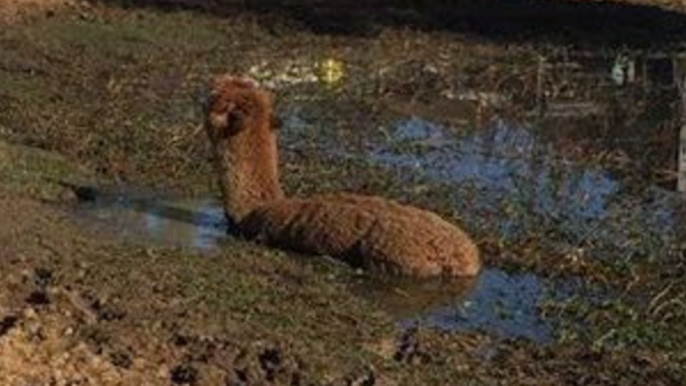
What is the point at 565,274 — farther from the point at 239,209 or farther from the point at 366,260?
the point at 239,209

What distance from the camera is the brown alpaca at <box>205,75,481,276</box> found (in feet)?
35.3

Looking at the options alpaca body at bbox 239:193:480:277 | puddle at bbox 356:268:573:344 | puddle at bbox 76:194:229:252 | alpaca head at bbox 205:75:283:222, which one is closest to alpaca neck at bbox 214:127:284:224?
alpaca head at bbox 205:75:283:222

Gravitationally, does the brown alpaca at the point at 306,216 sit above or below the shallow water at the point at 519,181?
above

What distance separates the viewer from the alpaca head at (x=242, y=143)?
11.8 metres

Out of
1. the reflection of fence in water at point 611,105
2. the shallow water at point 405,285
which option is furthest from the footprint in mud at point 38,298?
the reflection of fence in water at point 611,105

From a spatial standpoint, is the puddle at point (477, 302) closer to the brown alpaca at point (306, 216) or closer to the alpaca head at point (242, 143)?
the brown alpaca at point (306, 216)

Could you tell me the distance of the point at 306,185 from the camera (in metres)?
13.4

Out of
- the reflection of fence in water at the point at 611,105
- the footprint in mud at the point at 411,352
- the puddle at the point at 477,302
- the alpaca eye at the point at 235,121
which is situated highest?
the alpaca eye at the point at 235,121

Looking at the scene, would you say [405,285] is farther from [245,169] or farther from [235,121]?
[235,121]

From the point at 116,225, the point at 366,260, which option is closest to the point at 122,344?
the point at 366,260

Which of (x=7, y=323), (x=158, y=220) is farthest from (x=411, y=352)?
(x=158, y=220)

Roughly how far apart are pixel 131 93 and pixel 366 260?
7.54m

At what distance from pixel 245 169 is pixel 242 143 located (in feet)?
0.64

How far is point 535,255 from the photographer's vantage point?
37.6 ft
